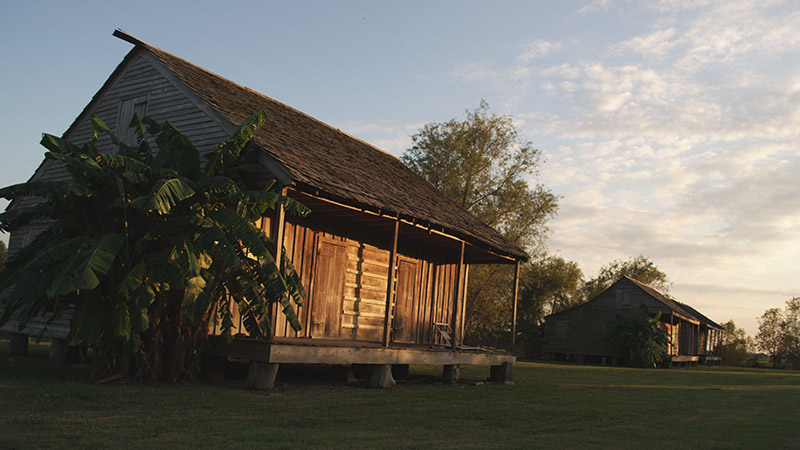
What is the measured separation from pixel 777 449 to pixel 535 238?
93.9 feet

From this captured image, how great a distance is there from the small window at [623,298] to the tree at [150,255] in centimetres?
3058

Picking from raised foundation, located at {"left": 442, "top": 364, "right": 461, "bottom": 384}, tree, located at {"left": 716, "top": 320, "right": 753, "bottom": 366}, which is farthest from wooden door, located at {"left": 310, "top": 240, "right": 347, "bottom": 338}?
tree, located at {"left": 716, "top": 320, "right": 753, "bottom": 366}

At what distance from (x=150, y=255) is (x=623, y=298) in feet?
108

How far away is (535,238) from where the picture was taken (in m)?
36.7

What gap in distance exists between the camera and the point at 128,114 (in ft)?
49.8

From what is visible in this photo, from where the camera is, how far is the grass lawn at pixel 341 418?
7.02m

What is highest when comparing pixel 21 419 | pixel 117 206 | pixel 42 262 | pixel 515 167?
pixel 515 167

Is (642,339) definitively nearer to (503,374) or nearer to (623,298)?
(623,298)

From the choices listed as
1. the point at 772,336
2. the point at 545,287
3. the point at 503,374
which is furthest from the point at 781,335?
the point at 503,374

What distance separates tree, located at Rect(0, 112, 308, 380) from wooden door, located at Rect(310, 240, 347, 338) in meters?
3.22

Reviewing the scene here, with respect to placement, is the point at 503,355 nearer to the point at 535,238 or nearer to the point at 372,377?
the point at 372,377

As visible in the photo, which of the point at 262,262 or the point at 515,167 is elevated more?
the point at 515,167

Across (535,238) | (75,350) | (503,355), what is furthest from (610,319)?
(75,350)

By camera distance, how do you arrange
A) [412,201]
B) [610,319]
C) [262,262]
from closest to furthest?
[262,262]
[412,201]
[610,319]
